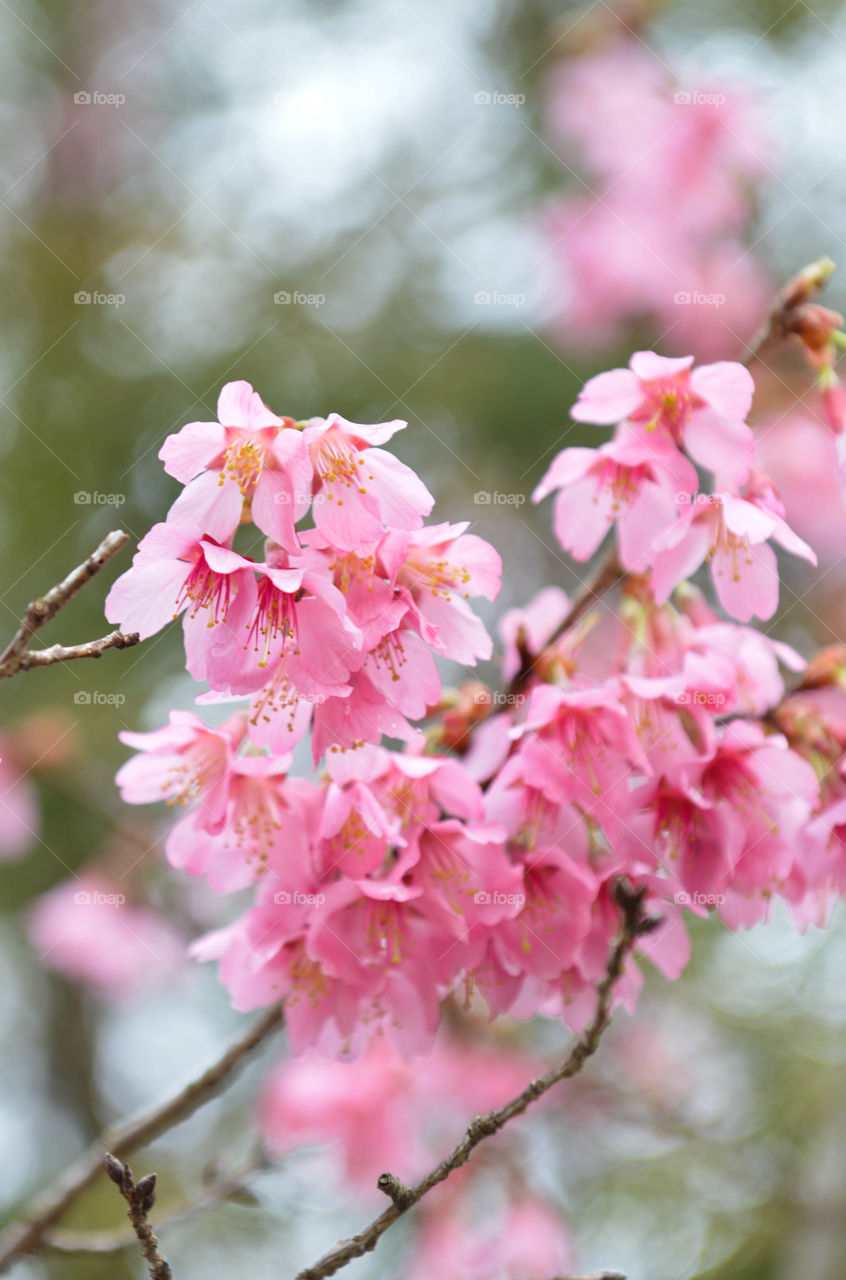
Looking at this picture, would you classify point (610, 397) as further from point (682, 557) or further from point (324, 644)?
point (324, 644)

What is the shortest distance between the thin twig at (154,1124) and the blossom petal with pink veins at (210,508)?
29.2 inches

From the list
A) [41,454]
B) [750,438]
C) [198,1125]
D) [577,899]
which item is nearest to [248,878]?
[577,899]

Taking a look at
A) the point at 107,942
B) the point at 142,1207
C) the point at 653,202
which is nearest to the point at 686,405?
the point at 142,1207

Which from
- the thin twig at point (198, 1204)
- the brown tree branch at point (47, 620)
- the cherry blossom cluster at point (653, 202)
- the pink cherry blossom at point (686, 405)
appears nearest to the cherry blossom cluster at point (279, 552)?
Answer: the brown tree branch at point (47, 620)

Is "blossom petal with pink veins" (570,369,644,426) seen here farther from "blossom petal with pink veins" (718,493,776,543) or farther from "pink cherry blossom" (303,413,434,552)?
"pink cherry blossom" (303,413,434,552)

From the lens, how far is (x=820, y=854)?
4.27ft

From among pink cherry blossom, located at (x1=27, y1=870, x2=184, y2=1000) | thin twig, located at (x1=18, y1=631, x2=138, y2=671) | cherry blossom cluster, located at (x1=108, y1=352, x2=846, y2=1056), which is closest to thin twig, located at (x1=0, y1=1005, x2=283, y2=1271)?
cherry blossom cluster, located at (x1=108, y1=352, x2=846, y2=1056)

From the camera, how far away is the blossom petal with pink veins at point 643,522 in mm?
1311

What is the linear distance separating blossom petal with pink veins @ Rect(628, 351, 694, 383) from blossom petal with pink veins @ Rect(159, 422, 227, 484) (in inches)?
19.3

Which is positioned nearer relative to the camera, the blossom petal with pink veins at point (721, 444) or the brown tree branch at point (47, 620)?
the brown tree branch at point (47, 620)

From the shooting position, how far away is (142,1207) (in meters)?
0.99

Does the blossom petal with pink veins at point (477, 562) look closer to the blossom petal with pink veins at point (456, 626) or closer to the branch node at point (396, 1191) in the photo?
the blossom petal with pink veins at point (456, 626)

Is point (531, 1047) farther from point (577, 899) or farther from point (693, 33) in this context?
point (693, 33)

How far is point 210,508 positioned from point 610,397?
0.50 metres
